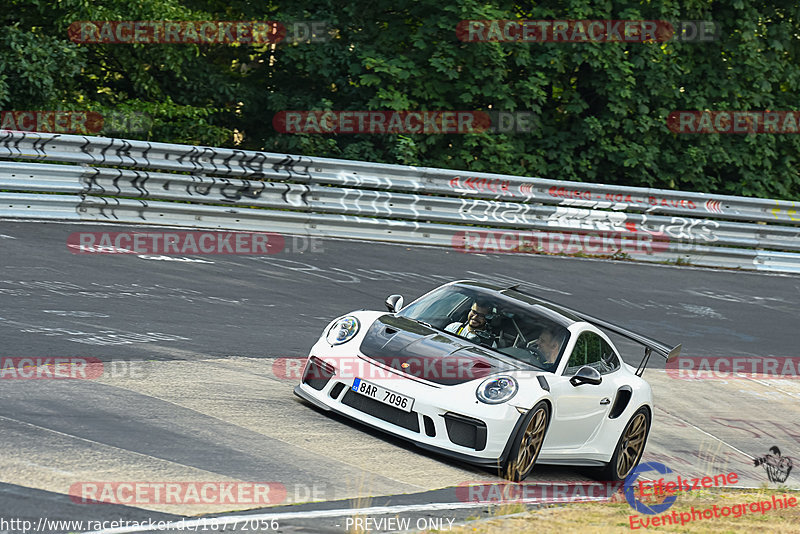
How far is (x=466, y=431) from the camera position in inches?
322

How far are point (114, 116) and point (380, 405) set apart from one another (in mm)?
13405

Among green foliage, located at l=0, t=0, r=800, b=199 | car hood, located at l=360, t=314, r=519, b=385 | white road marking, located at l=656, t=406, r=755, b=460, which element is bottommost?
white road marking, located at l=656, t=406, r=755, b=460

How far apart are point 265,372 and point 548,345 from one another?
276cm

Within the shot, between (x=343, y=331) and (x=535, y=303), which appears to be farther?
(x=535, y=303)

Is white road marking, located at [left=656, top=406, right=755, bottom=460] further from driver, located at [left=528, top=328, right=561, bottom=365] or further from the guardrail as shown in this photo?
the guardrail

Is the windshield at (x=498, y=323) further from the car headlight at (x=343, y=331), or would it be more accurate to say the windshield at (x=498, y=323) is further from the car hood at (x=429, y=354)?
the car headlight at (x=343, y=331)

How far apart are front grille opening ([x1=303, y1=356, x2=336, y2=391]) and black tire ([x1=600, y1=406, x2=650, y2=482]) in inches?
102

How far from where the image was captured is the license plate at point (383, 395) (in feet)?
27.0

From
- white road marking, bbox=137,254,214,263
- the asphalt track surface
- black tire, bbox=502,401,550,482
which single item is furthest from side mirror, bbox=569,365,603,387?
white road marking, bbox=137,254,214,263

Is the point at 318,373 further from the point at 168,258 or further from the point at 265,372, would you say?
the point at 168,258

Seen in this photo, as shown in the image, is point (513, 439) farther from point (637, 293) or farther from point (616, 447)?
point (637, 293)

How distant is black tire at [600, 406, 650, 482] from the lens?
955cm

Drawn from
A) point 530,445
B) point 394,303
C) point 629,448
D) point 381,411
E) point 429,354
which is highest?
point 394,303

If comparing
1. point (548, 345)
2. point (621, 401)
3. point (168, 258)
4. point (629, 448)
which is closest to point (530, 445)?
point (548, 345)
